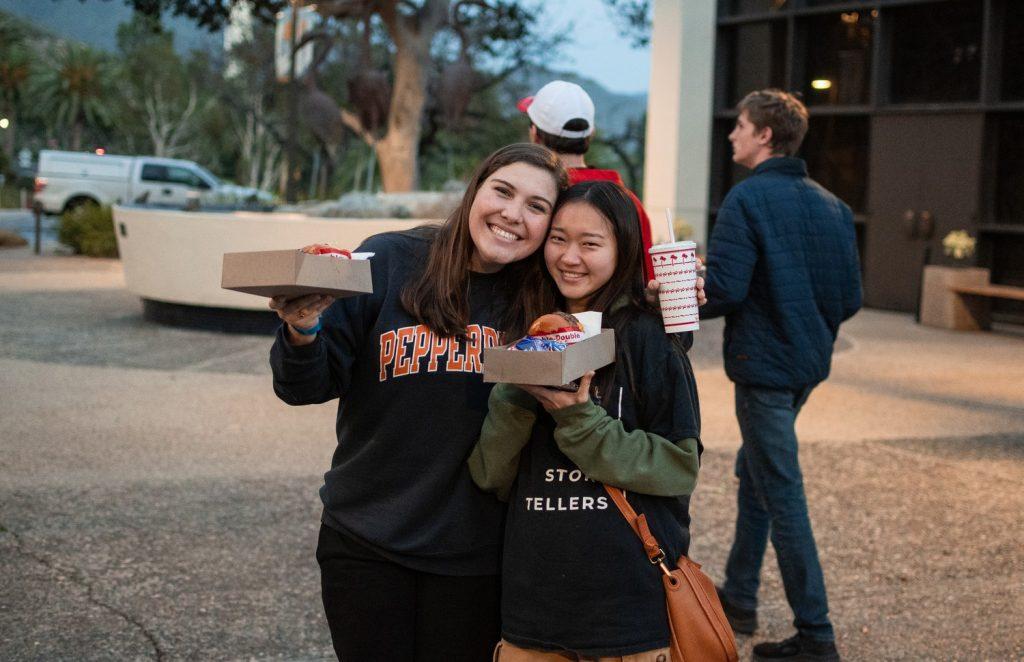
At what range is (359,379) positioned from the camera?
2586 millimetres

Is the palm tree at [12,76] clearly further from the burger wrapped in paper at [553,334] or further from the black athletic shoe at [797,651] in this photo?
the burger wrapped in paper at [553,334]

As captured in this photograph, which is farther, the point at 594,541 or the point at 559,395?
the point at 594,541

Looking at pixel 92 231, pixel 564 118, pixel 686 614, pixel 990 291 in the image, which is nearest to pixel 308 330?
pixel 686 614

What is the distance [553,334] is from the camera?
2.20 m

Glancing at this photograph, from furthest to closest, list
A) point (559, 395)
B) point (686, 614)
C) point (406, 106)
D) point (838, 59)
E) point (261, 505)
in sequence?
point (838, 59) → point (406, 106) → point (261, 505) → point (686, 614) → point (559, 395)

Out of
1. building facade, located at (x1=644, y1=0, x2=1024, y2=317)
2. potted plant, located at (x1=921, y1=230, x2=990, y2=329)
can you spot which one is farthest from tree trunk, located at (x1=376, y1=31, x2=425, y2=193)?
potted plant, located at (x1=921, y1=230, x2=990, y2=329)

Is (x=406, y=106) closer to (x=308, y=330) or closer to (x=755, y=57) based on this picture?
(x=755, y=57)

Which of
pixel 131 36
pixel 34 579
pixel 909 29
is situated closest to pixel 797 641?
pixel 34 579

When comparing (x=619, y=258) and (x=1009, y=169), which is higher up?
(x=1009, y=169)

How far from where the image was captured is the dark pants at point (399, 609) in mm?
2520

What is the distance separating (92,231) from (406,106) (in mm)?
8104

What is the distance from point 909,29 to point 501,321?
15243 millimetres

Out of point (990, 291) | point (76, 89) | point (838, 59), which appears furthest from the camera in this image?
point (76, 89)

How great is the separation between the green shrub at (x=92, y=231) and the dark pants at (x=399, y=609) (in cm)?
1912
